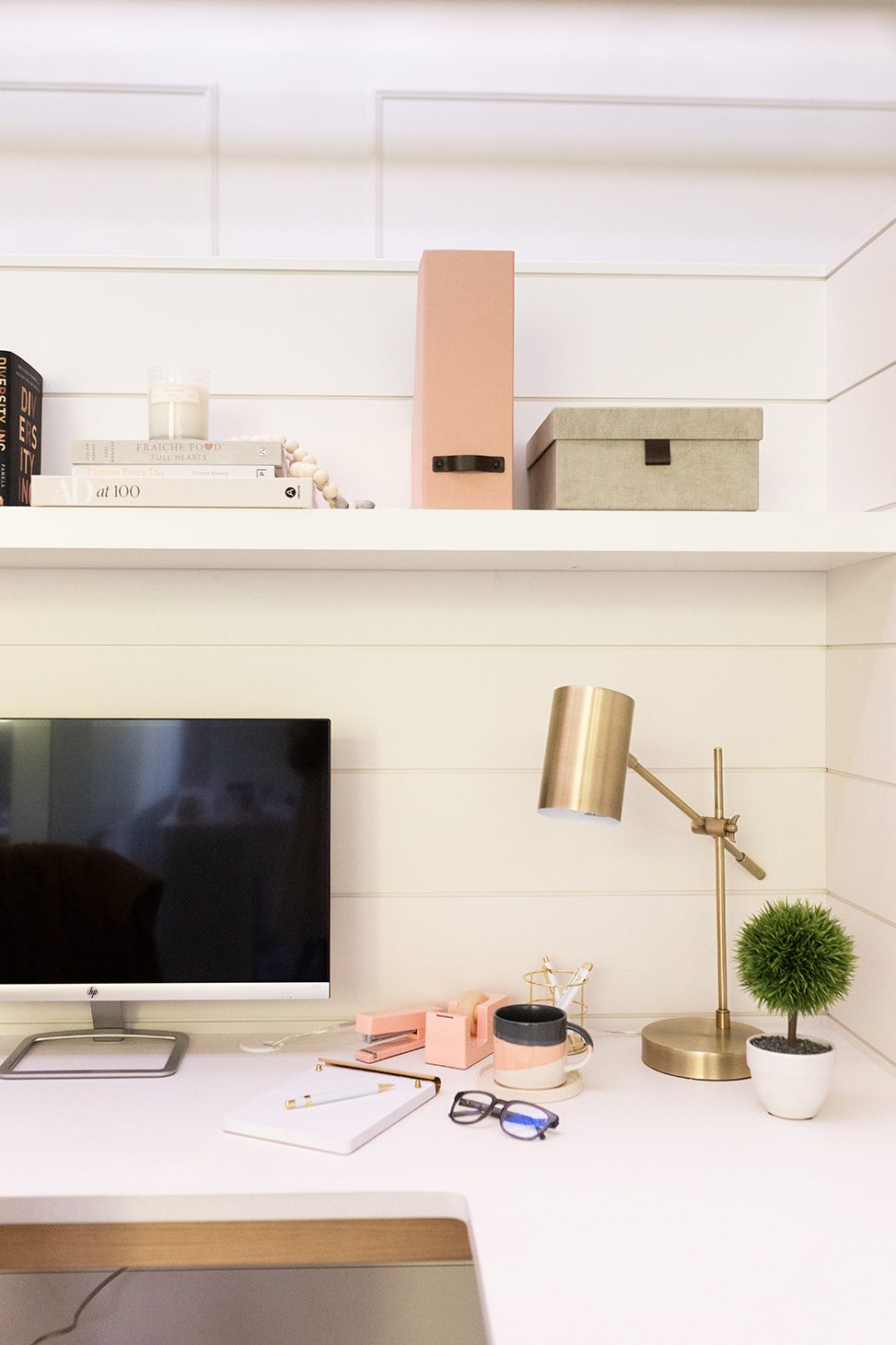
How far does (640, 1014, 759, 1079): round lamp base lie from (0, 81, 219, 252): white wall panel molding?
129 centimetres

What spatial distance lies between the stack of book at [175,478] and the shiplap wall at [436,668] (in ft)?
0.80

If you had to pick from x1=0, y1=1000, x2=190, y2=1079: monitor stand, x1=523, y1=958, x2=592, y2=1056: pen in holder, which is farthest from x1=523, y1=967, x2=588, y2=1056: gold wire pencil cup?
x1=0, y1=1000, x2=190, y2=1079: monitor stand

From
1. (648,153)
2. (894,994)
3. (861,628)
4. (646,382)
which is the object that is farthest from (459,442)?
(894,994)

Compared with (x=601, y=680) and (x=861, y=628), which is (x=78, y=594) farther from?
(x=861, y=628)

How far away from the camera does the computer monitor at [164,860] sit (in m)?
1.39

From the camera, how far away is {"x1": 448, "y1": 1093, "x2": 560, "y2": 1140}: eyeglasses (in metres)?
1.13

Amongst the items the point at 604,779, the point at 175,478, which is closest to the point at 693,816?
the point at 604,779

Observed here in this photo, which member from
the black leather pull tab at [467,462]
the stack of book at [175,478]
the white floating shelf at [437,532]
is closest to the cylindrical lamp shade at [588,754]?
the white floating shelf at [437,532]

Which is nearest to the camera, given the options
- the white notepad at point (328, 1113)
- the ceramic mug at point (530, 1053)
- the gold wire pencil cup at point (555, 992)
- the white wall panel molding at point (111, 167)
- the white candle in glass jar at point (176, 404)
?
the white notepad at point (328, 1113)

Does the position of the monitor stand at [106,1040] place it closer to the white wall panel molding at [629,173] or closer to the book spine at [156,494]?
the book spine at [156,494]

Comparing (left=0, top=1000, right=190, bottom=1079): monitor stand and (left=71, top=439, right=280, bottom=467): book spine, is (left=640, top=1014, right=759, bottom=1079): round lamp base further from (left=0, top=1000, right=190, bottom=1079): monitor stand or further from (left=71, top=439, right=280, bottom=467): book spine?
(left=71, top=439, right=280, bottom=467): book spine

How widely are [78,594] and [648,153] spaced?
1.09 meters

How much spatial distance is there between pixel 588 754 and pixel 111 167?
114 cm

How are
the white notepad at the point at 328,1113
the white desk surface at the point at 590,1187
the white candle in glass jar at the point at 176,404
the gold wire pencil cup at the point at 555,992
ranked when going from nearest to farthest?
the white desk surface at the point at 590,1187, the white notepad at the point at 328,1113, the white candle in glass jar at the point at 176,404, the gold wire pencil cup at the point at 555,992
